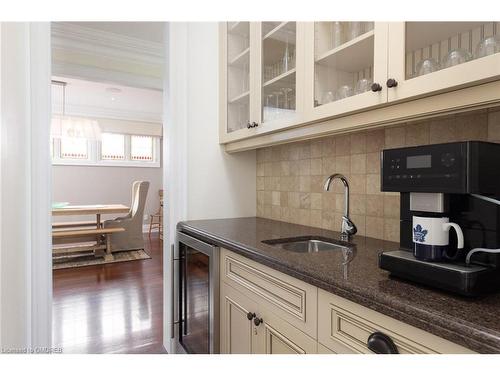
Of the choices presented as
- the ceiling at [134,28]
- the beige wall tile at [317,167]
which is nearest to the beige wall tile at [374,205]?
the beige wall tile at [317,167]

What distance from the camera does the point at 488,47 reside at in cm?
82

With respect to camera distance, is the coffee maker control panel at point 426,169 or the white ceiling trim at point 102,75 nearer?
the coffee maker control panel at point 426,169

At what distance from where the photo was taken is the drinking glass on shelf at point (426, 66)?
3.05ft

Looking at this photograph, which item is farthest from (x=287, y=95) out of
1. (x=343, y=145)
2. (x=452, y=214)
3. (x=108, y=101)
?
(x=108, y=101)

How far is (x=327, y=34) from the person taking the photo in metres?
1.33

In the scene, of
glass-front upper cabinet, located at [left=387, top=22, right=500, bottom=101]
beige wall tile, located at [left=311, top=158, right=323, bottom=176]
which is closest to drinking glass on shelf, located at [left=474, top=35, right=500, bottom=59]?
glass-front upper cabinet, located at [left=387, top=22, right=500, bottom=101]

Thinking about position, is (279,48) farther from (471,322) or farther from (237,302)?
(471,322)

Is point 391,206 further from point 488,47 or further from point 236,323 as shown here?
point 236,323

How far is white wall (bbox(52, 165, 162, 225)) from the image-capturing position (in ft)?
20.3

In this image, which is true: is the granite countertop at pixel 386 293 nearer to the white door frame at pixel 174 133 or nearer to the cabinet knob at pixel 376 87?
the cabinet knob at pixel 376 87

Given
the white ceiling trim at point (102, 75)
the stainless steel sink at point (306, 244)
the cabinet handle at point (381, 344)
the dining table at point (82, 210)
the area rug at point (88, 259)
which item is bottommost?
the area rug at point (88, 259)

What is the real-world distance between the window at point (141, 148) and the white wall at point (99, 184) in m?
0.29

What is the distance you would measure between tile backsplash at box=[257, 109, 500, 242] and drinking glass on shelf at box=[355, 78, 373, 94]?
29 cm

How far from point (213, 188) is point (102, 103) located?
484cm
